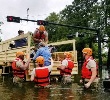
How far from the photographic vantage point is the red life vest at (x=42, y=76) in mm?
11000

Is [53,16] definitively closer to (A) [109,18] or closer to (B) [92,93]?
(A) [109,18]

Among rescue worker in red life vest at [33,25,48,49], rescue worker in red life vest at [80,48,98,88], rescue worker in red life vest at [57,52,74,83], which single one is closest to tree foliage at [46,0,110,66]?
rescue worker in red life vest at [57,52,74,83]

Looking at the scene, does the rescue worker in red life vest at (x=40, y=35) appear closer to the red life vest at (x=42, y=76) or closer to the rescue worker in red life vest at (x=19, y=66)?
the rescue worker in red life vest at (x=19, y=66)

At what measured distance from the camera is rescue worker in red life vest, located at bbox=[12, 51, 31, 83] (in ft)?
42.0

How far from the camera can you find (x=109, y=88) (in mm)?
10820

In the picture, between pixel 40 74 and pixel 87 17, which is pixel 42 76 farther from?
pixel 87 17

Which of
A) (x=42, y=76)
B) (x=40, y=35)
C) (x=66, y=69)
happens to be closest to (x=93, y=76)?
(x=42, y=76)

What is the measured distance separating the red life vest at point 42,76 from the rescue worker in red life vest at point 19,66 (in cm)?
178

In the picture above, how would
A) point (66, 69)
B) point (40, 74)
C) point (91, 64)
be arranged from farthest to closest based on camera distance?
point (66, 69) → point (40, 74) → point (91, 64)

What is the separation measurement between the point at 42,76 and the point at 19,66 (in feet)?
6.44

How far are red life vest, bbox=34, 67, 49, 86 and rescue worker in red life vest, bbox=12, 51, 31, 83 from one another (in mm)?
1776

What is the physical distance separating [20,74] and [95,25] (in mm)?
39576

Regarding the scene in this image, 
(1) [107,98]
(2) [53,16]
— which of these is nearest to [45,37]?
(1) [107,98]

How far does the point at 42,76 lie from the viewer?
11.1 m
